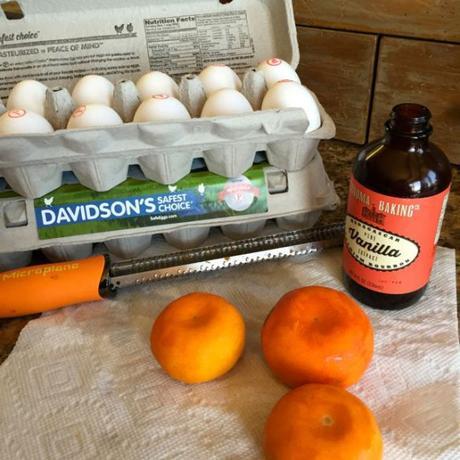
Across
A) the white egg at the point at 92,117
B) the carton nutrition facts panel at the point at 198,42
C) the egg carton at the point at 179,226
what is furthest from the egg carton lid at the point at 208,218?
the carton nutrition facts panel at the point at 198,42

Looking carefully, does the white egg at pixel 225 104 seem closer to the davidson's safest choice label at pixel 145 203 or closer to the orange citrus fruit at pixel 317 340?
the davidson's safest choice label at pixel 145 203

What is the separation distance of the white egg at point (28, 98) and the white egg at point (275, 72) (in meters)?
0.27

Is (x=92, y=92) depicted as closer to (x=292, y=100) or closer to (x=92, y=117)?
(x=92, y=117)

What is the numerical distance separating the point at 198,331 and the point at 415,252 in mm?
232

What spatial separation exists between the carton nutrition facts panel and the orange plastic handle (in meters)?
0.33

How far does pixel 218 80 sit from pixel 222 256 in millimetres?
226

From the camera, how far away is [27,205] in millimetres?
573

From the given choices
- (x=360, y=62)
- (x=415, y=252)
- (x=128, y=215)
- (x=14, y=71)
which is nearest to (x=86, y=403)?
(x=128, y=215)

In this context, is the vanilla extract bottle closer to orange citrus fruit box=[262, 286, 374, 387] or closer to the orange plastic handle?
orange citrus fruit box=[262, 286, 374, 387]

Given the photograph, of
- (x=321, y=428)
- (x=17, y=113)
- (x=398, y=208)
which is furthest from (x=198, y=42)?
(x=321, y=428)

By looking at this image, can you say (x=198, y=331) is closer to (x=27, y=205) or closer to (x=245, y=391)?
(x=245, y=391)

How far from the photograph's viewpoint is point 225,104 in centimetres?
57

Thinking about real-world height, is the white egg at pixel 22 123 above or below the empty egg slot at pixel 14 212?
above

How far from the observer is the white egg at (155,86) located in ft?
2.05
